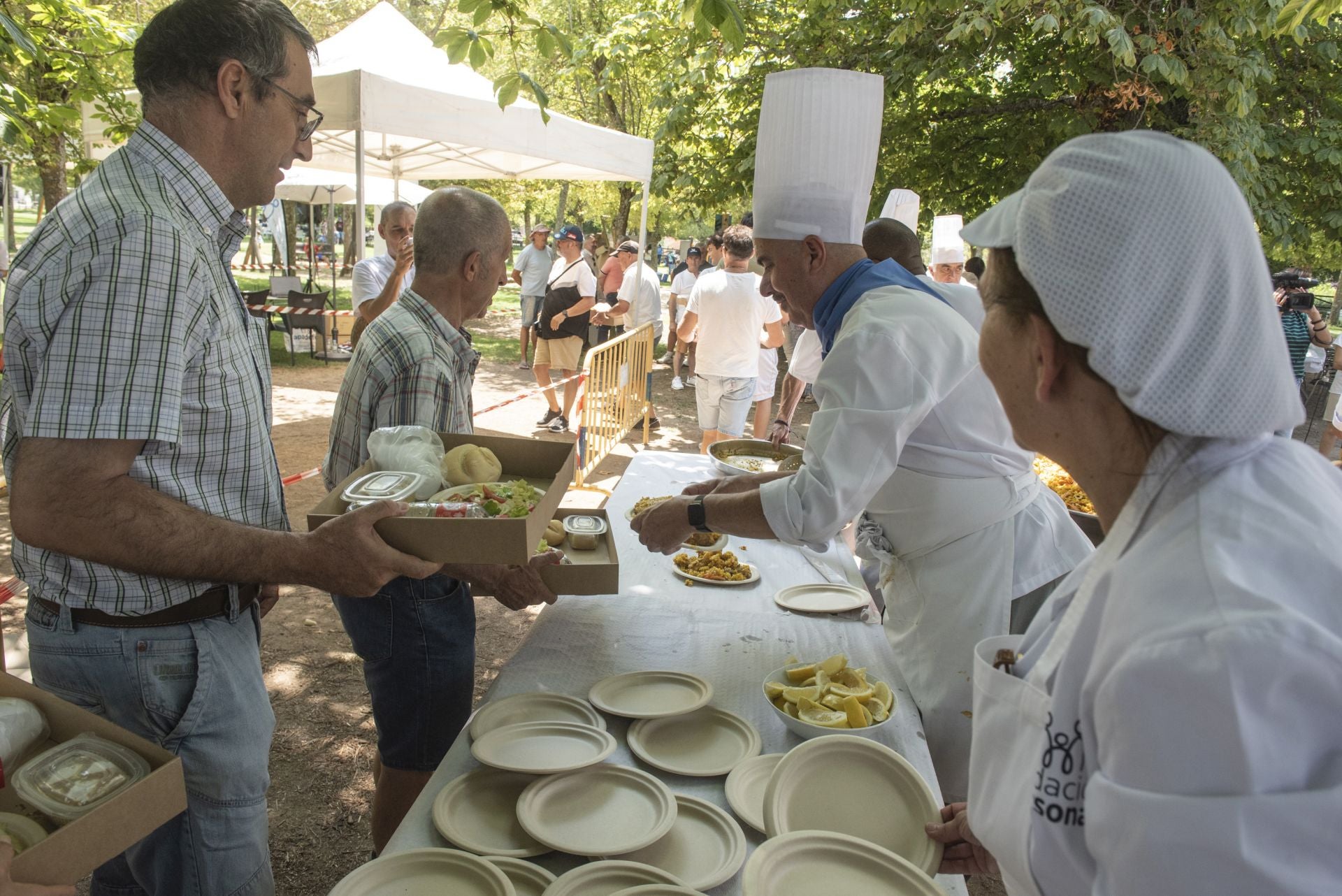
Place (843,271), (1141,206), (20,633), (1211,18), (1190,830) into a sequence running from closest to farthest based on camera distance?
(1190,830)
(1141,206)
(843,271)
(20,633)
(1211,18)

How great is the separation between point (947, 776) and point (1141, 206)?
188 centimetres

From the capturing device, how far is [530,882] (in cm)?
151

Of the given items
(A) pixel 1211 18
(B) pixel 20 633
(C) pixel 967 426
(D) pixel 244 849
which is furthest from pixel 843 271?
(A) pixel 1211 18

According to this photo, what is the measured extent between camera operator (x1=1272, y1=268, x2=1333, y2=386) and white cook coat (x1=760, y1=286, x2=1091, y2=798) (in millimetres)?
9191

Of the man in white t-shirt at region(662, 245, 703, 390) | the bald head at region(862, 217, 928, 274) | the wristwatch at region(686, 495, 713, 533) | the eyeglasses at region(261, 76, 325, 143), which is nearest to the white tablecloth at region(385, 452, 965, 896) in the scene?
the wristwatch at region(686, 495, 713, 533)

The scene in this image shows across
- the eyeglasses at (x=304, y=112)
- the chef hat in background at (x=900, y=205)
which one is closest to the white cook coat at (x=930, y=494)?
the eyeglasses at (x=304, y=112)

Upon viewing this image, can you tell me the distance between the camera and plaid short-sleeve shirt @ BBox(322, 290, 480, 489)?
2.38m

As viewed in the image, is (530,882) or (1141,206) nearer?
(1141,206)

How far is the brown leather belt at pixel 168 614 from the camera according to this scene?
1684 millimetres

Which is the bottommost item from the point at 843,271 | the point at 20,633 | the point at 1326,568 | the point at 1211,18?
the point at 20,633

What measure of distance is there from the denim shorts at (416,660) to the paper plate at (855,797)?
3.98 ft

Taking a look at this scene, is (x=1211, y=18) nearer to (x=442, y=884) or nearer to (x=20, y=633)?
(x=442, y=884)

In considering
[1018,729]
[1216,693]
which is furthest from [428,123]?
[1216,693]

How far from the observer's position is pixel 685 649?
2.56 meters
